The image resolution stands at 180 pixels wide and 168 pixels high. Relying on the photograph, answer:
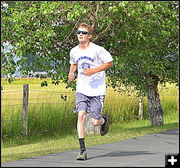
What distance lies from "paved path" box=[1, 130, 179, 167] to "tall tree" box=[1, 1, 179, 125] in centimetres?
246

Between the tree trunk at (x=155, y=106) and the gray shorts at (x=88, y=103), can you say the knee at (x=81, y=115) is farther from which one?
the tree trunk at (x=155, y=106)

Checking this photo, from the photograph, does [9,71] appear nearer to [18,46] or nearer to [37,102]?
[18,46]

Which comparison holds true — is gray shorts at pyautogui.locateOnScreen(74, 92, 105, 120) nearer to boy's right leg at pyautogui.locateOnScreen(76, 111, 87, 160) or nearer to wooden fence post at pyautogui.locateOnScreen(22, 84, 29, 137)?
boy's right leg at pyautogui.locateOnScreen(76, 111, 87, 160)

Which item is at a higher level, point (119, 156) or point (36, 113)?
point (36, 113)

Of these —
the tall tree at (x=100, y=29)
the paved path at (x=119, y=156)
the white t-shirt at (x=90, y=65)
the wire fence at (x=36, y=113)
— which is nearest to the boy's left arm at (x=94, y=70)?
the white t-shirt at (x=90, y=65)

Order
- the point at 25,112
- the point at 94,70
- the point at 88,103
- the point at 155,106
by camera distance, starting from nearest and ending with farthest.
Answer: the point at 94,70 → the point at 88,103 → the point at 25,112 → the point at 155,106

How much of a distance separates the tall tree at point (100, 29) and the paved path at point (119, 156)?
8.09ft

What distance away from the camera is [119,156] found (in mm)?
9156

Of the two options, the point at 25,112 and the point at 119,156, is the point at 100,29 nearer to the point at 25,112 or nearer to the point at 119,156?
the point at 119,156

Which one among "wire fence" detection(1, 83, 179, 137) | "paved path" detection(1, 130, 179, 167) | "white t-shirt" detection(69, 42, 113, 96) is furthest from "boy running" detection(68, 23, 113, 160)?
"wire fence" detection(1, 83, 179, 137)

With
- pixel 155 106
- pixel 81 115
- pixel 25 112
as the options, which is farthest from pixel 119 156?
pixel 155 106

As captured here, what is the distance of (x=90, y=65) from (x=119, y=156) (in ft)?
4.48

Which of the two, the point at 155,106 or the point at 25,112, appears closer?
the point at 25,112

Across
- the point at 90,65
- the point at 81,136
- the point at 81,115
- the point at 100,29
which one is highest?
the point at 100,29
